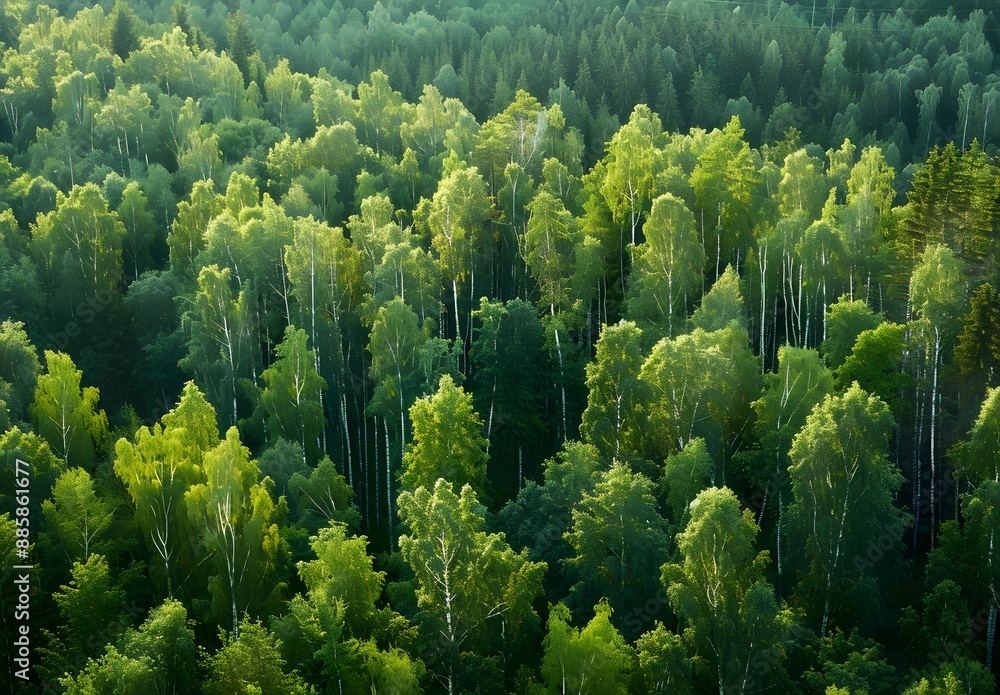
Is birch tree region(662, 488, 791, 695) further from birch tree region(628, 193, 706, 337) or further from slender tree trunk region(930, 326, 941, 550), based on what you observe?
birch tree region(628, 193, 706, 337)

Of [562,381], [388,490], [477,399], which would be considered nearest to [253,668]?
[388,490]

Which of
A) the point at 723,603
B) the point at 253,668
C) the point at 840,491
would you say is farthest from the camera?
the point at 840,491

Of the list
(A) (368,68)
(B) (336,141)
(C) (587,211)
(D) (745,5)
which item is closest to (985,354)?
(C) (587,211)

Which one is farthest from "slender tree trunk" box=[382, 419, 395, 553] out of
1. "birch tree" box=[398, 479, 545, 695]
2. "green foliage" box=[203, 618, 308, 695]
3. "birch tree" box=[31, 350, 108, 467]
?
"green foliage" box=[203, 618, 308, 695]

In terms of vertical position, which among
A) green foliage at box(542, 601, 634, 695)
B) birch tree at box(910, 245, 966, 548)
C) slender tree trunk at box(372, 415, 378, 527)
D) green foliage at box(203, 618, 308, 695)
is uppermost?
birch tree at box(910, 245, 966, 548)

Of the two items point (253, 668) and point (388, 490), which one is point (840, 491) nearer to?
point (388, 490)

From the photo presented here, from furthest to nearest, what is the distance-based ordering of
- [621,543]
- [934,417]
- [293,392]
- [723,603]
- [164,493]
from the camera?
[293,392], [934,417], [164,493], [621,543], [723,603]

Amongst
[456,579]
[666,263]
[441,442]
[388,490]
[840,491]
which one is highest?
[666,263]

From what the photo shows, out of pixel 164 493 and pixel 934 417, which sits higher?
pixel 164 493

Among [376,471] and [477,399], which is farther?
[376,471]
